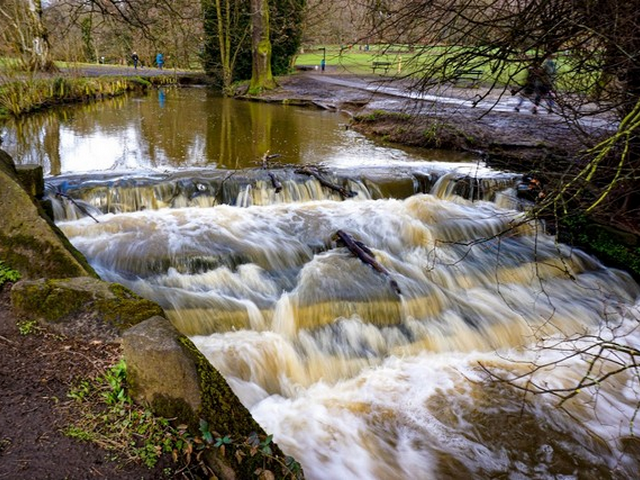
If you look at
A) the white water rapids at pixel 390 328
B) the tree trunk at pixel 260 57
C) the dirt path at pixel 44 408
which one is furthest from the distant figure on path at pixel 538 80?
the tree trunk at pixel 260 57

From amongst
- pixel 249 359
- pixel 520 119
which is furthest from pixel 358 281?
pixel 520 119

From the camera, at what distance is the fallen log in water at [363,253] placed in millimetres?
5961

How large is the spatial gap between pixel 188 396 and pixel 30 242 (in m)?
2.52

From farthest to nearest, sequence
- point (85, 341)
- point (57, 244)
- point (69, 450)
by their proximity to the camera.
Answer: point (57, 244)
point (85, 341)
point (69, 450)

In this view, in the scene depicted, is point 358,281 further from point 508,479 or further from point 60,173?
point 60,173

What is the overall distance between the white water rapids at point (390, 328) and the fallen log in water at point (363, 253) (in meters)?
0.09

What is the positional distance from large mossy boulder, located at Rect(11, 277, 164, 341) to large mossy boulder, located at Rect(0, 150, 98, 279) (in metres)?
0.61

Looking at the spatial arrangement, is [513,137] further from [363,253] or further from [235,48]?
[235,48]

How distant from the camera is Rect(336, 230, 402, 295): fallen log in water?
5961mm

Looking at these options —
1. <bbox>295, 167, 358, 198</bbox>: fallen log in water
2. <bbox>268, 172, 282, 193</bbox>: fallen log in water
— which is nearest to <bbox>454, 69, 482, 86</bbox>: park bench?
<bbox>295, 167, 358, 198</bbox>: fallen log in water

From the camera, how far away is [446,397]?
4.53 metres

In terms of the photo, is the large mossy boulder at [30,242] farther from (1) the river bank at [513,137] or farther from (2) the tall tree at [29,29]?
(2) the tall tree at [29,29]

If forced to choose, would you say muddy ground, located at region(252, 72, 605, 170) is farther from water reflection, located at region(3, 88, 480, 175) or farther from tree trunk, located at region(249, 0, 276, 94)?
tree trunk, located at region(249, 0, 276, 94)

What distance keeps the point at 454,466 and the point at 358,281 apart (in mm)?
2532
